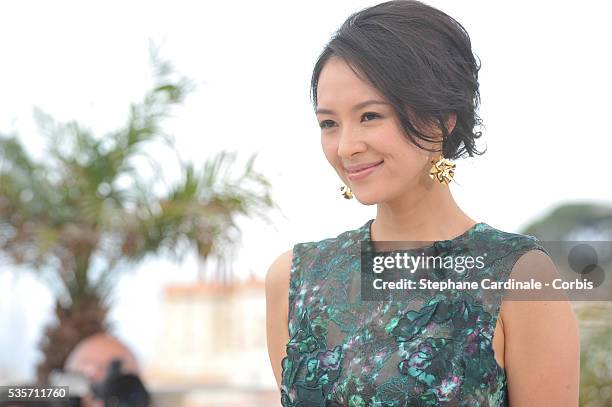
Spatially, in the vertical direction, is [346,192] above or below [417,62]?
below

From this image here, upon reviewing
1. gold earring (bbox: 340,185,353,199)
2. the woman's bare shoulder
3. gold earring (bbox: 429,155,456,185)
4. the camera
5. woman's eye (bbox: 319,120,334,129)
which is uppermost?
woman's eye (bbox: 319,120,334,129)

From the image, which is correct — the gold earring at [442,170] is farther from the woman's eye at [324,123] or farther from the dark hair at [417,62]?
the woman's eye at [324,123]

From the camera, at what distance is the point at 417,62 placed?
6.46 feet

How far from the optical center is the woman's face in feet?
6.43

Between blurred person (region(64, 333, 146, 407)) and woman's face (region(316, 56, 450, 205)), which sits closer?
woman's face (region(316, 56, 450, 205))

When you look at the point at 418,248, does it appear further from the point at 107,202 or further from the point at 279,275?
the point at 107,202

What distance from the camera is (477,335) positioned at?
1971 millimetres

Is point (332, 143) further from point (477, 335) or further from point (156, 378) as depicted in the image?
point (156, 378)

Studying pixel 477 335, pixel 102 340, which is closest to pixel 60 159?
pixel 102 340

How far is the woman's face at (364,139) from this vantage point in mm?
1960

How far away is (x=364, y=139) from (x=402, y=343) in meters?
0.45

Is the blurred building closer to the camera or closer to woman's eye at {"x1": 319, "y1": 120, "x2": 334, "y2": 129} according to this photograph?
the camera

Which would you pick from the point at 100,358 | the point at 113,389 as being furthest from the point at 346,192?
the point at 100,358

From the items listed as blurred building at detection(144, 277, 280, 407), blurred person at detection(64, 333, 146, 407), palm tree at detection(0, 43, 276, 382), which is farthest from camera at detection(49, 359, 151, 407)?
blurred building at detection(144, 277, 280, 407)
